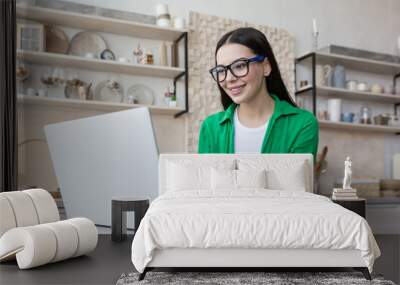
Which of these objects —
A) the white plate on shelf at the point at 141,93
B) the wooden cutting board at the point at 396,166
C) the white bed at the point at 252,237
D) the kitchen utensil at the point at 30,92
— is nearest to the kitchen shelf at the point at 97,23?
the white plate on shelf at the point at 141,93

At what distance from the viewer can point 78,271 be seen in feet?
7.56

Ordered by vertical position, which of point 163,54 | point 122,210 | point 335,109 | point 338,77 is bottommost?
point 122,210

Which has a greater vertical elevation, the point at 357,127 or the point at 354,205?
the point at 357,127

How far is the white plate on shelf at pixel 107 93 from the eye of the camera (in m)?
4.34

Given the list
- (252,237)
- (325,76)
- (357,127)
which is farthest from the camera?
(357,127)

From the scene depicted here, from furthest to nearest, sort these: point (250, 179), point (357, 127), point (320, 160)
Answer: point (357, 127) → point (320, 160) → point (250, 179)

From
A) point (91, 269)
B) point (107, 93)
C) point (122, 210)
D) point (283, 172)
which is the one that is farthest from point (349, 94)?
point (91, 269)

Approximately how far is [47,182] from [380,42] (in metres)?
4.48

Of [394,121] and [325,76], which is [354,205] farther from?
[394,121]

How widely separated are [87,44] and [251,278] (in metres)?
3.04

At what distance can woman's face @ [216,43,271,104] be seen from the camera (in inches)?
131

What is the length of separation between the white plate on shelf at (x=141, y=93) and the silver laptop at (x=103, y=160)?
1.45 m

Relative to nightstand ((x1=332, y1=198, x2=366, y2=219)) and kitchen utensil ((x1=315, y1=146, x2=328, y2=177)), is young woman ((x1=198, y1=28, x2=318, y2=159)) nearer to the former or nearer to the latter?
nightstand ((x1=332, y1=198, x2=366, y2=219))

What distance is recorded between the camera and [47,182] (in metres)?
4.14
